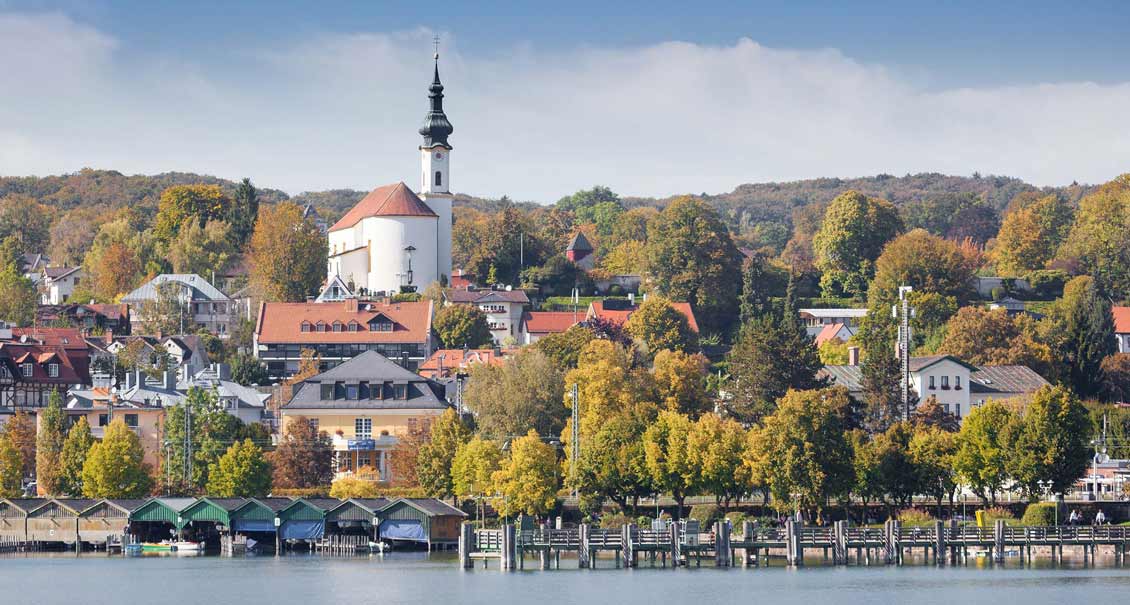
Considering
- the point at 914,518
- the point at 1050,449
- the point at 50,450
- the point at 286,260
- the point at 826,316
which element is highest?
the point at 286,260

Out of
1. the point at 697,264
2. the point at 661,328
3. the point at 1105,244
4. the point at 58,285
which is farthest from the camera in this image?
the point at 58,285

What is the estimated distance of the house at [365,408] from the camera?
107062mm

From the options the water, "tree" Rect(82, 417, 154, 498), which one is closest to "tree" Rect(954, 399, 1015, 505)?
the water

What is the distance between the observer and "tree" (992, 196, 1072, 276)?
568 ft

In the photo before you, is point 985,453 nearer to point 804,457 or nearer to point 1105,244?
point 804,457

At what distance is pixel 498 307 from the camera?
158500mm

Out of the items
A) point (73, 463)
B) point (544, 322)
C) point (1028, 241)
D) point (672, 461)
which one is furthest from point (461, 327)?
point (672, 461)

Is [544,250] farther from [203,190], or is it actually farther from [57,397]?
[57,397]

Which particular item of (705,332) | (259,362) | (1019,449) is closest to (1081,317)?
(705,332)

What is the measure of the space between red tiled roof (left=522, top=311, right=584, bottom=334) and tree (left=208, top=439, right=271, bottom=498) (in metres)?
59.0

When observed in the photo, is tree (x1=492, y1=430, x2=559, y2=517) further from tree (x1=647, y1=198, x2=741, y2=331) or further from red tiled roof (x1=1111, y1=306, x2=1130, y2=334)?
red tiled roof (x1=1111, y1=306, x2=1130, y2=334)

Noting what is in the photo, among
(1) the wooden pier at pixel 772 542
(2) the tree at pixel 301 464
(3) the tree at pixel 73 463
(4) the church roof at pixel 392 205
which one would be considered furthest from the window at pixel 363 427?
(4) the church roof at pixel 392 205

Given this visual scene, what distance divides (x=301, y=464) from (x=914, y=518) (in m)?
32.1

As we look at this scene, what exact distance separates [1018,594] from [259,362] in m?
82.4
